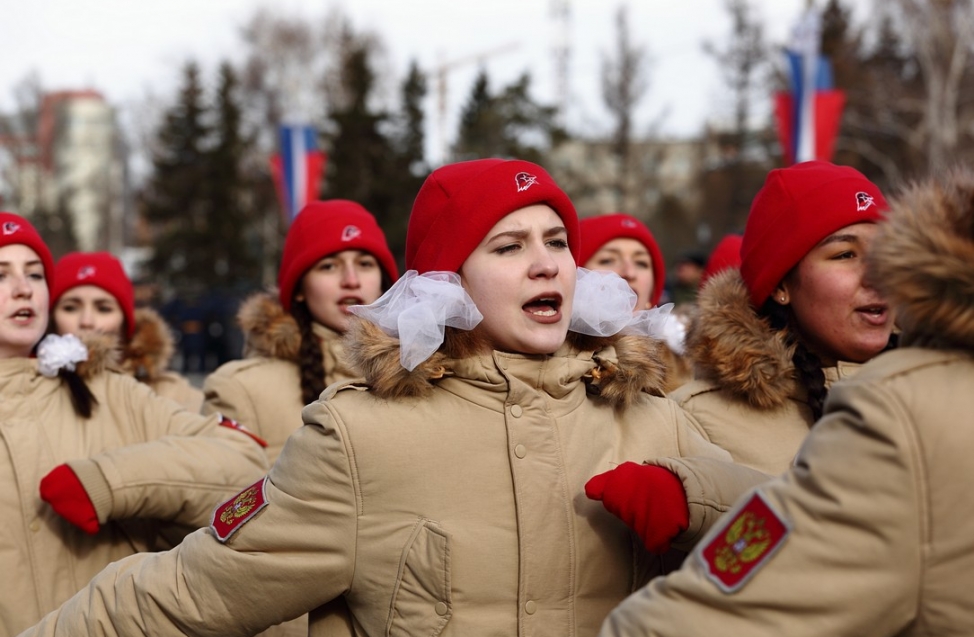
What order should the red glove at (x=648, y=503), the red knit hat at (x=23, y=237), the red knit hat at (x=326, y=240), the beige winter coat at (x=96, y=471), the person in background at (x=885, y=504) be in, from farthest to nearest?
the red knit hat at (x=326, y=240) → the red knit hat at (x=23, y=237) → the beige winter coat at (x=96, y=471) → the red glove at (x=648, y=503) → the person in background at (x=885, y=504)

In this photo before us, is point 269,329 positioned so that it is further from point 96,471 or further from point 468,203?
point 468,203

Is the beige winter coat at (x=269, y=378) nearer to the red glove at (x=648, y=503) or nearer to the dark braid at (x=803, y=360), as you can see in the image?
the dark braid at (x=803, y=360)

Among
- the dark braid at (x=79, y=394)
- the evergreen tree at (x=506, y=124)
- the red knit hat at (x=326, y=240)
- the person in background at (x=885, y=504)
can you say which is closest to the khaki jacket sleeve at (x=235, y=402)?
the red knit hat at (x=326, y=240)

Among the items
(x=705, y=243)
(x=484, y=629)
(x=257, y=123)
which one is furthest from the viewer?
(x=257, y=123)

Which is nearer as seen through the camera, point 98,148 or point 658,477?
point 658,477

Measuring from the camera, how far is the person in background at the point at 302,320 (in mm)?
5340

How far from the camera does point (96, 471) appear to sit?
4043mm

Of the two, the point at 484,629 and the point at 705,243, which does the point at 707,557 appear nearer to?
the point at 484,629

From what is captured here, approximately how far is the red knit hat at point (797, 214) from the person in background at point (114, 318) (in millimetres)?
3535

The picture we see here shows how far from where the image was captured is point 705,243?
44.6m

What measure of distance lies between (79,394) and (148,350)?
206 centimetres

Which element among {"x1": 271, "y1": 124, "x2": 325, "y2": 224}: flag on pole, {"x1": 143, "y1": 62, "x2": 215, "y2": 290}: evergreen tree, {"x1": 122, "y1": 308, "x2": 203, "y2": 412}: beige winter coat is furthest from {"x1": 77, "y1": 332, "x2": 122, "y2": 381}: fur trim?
{"x1": 143, "y1": 62, "x2": 215, "y2": 290}: evergreen tree

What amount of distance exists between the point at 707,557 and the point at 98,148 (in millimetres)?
77124

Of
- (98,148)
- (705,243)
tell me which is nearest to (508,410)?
(705,243)
